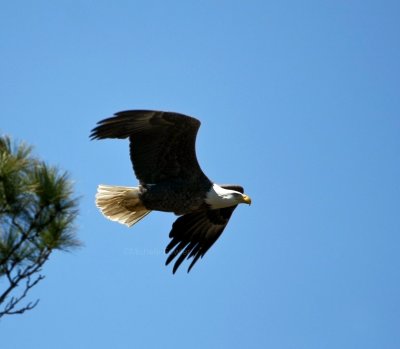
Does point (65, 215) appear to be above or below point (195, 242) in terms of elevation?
below

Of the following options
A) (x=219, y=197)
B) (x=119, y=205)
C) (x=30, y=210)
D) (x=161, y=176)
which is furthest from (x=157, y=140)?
(x=30, y=210)

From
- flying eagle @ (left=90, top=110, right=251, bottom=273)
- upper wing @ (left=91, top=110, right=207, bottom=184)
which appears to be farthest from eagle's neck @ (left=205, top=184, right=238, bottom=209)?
upper wing @ (left=91, top=110, right=207, bottom=184)

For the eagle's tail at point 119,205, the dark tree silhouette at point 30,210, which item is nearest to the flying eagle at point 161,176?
the eagle's tail at point 119,205

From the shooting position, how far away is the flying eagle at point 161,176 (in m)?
7.28

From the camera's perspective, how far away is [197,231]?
8.38 meters

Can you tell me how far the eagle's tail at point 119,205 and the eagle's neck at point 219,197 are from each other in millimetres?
722

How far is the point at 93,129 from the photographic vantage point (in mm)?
6992

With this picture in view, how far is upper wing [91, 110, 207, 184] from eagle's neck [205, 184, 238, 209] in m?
0.20

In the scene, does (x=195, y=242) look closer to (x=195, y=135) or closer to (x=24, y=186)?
(x=195, y=135)

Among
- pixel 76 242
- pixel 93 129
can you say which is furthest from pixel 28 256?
pixel 93 129

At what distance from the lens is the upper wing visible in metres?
7.20

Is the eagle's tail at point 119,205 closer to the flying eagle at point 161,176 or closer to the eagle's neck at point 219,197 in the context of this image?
the flying eagle at point 161,176

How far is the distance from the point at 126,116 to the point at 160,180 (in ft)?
2.78

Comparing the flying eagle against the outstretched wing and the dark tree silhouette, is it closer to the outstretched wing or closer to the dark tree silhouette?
the outstretched wing
